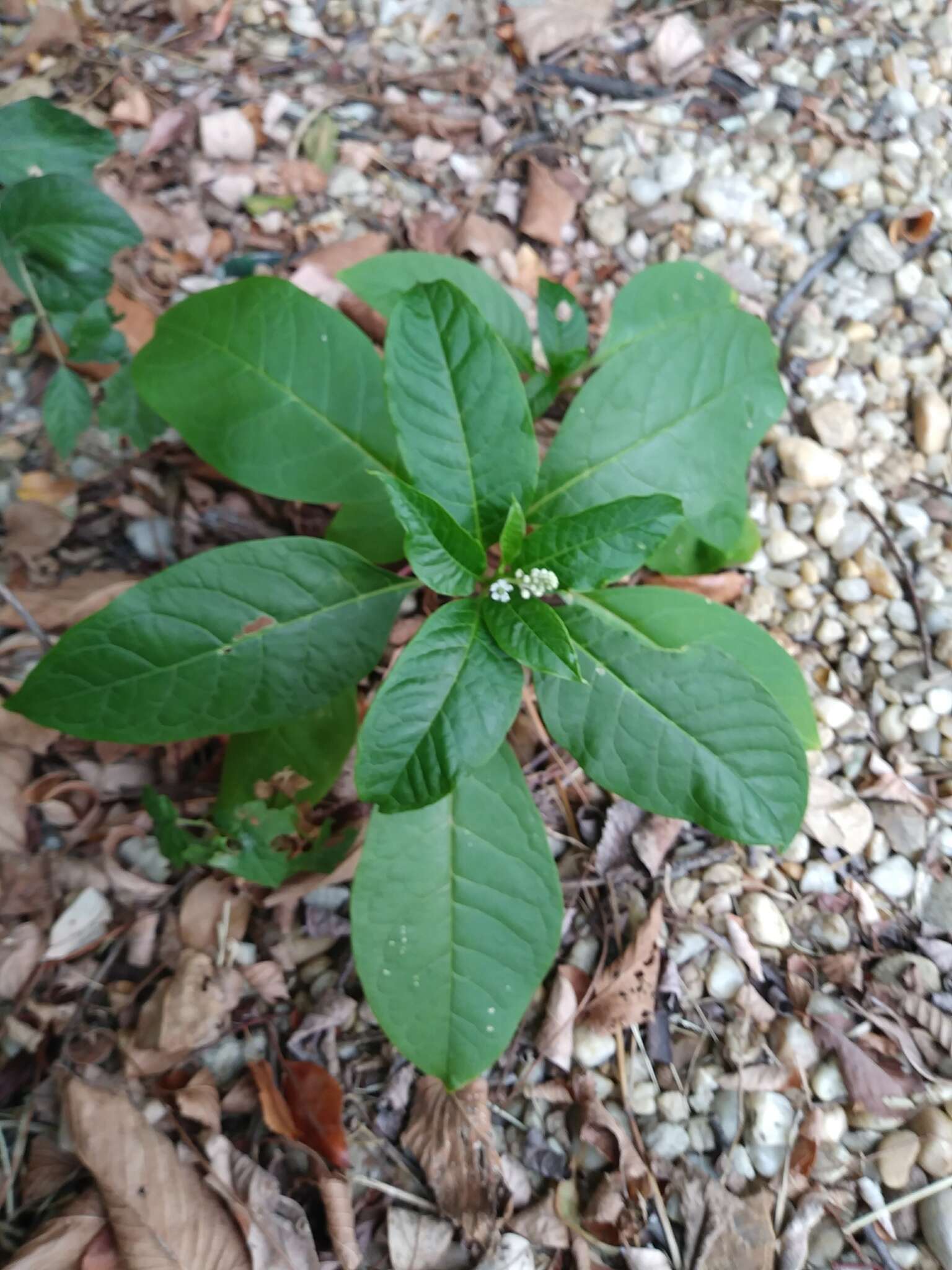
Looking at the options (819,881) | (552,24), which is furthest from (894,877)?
(552,24)

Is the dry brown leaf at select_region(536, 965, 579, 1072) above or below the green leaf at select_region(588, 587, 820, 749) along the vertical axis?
below

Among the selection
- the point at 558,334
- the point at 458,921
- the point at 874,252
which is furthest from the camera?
the point at 874,252

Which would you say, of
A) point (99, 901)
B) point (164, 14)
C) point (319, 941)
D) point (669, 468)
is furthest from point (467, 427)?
point (164, 14)

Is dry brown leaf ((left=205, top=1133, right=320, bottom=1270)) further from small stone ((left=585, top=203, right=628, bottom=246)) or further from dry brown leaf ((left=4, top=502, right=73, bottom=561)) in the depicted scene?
small stone ((left=585, top=203, right=628, bottom=246))

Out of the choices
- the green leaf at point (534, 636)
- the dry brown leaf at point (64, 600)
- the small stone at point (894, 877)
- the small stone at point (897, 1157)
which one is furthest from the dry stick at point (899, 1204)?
the dry brown leaf at point (64, 600)

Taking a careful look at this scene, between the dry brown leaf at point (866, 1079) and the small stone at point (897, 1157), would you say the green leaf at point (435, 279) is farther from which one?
the small stone at point (897, 1157)

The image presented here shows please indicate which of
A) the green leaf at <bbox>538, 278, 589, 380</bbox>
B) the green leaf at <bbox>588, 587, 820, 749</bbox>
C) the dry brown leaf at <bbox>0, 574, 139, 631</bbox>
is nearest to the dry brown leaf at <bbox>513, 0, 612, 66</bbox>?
the green leaf at <bbox>538, 278, 589, 380</bbox>

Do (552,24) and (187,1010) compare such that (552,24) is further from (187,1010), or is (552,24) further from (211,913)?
(187,1010)

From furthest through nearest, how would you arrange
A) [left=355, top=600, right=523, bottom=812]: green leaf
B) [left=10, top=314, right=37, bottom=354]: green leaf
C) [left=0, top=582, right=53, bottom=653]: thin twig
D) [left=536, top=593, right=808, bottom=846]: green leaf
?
1. [left=10, top=314, right=37, bottom=354]: green leaf
2. [left=0, top=582, right=53, bottom=653]: thin twig
3. [left=536, top=593, right=808, bottom=846]: green leaf
4. [left=355, top=600, right=523, bottom=812]: green leaf
